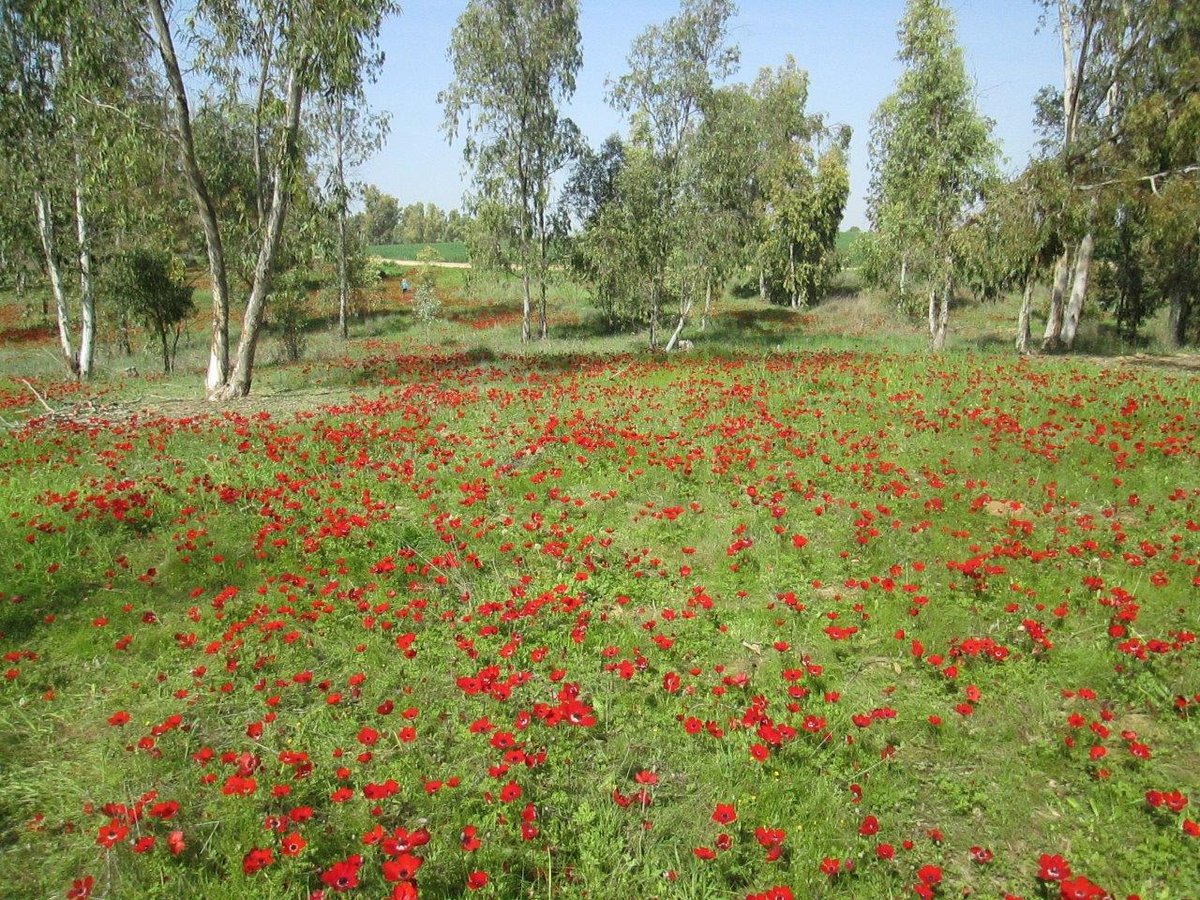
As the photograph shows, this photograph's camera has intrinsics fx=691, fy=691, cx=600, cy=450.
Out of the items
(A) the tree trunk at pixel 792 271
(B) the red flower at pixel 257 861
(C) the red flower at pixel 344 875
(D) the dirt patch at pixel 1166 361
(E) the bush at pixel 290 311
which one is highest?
(A) the tree trunk at pixel 792 271

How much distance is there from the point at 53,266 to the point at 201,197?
9.30 metres

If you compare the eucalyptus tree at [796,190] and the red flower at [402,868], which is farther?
the eucalyptus tree at [796,190]

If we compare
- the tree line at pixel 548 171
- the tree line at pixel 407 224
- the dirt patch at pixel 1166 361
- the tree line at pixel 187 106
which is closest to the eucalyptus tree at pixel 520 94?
the tree line at pixel 548 171

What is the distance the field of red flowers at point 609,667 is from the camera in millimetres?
3217

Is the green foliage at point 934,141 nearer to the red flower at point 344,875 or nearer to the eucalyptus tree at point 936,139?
the eucalyptus tree at point 936,139

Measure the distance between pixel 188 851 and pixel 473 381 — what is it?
485 inches

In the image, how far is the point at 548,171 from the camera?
1148 inches

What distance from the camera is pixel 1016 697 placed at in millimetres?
4438

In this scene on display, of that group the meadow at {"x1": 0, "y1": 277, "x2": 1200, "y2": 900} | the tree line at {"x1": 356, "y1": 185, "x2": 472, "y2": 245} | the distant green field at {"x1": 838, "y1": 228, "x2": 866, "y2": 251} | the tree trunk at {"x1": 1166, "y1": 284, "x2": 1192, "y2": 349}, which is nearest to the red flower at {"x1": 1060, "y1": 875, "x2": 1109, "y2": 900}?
the meadow at {"x1": 0, "y1": 277, "x2": 1200, "y2": 900}

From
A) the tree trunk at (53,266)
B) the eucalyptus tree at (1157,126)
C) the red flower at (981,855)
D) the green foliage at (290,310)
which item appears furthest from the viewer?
the green foliage at (290,310)

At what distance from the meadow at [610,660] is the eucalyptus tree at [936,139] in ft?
46.8

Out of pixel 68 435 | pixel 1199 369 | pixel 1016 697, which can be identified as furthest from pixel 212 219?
pixel 1199 369

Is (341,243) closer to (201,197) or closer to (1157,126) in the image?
(201,197)

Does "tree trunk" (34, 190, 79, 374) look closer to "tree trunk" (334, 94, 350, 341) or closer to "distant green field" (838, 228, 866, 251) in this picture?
"tree trunk" (334, 94, 350, 341)
